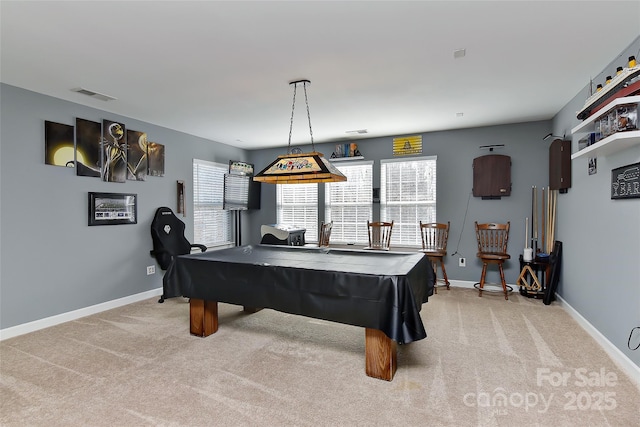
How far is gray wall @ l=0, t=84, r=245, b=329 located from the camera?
328 cm

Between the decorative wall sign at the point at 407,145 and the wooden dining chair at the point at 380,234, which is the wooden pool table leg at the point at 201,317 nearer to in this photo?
the wooden dining chair at the point at 380,234

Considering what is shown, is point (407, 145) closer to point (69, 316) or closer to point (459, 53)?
point (459, 53)

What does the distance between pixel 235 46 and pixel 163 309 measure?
3264mm

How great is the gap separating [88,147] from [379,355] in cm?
403

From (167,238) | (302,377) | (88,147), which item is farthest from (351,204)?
(88,147)

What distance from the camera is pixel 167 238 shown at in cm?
472

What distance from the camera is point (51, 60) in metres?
2.72

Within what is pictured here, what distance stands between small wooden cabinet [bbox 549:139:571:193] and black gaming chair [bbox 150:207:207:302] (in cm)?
460

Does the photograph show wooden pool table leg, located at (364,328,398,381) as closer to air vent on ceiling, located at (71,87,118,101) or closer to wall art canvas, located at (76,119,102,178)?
air vent on ceiling, located at (71,87,118,101)

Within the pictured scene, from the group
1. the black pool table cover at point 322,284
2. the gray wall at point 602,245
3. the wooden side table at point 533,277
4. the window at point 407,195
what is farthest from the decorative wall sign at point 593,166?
the window at point 407,195

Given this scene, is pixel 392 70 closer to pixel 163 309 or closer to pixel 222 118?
pixel 222 118

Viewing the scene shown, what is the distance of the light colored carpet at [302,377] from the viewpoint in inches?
78.1

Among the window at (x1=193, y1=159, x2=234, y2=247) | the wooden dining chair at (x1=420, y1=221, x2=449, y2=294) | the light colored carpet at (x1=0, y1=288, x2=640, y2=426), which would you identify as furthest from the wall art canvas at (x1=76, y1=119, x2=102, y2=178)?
the wooden dining chair at (x1=420, y1=221, x2=449, y2=294)

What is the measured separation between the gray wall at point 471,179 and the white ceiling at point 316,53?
0.78m
